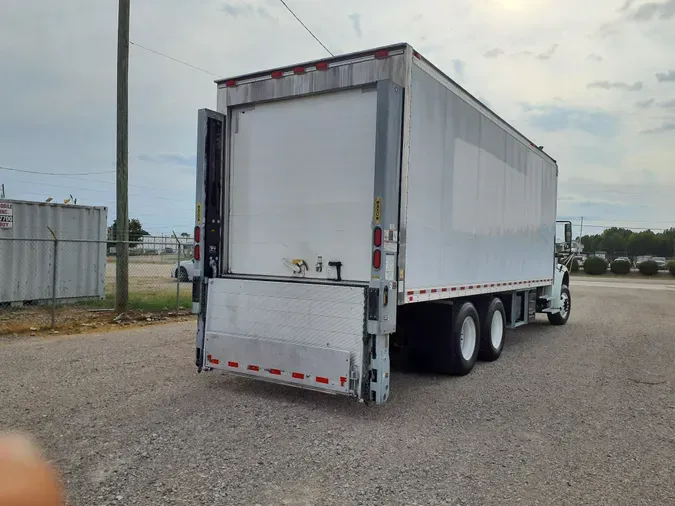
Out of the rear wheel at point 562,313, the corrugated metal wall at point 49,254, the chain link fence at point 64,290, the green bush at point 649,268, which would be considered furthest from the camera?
the green bush at point 649,268

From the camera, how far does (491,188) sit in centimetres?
793

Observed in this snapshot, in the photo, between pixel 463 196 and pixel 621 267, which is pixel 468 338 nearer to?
pixel 463 196

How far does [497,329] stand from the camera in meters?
8.55

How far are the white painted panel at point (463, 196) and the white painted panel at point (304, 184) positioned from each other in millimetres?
527

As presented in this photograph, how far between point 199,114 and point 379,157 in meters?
2.33

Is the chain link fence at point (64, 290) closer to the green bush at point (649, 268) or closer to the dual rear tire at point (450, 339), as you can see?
the dual rear tire at point (450, 339)

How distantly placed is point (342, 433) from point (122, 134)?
924 centimetres

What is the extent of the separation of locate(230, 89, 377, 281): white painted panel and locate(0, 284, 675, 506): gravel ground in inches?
60.8

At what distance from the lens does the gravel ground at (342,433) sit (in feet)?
12.5

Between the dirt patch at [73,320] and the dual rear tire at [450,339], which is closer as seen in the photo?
the dual rear tire at [450,339]

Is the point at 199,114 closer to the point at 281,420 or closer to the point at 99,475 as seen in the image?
the point at 281,420

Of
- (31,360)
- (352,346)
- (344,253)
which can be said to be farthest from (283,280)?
(31,360)

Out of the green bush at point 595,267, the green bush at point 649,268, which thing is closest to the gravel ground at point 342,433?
the green bush at point 649,268

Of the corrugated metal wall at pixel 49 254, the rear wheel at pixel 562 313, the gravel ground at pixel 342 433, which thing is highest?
the corrugated metal wall at pixel 49 254
